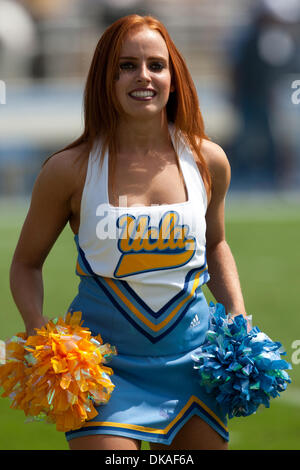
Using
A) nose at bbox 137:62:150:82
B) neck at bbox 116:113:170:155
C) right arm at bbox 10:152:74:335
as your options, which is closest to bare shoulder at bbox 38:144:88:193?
right arm at bbox 10:152:74:335

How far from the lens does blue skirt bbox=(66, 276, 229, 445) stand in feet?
9.14

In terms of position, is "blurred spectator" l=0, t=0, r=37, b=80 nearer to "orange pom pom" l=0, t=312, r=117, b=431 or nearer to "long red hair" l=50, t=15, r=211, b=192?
"long red hair" l=50, t=15, r=211, b=192

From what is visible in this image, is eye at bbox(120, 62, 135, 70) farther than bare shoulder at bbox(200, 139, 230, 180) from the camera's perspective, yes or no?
No

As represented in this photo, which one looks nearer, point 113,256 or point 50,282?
point 113,256

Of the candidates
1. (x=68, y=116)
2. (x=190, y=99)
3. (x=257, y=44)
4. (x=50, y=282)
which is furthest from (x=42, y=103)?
(x=190, y=99)

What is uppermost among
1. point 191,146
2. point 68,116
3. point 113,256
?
point 68,116

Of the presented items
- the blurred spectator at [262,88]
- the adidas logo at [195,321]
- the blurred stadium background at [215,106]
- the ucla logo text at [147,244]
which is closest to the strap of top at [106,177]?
the ucla logo text at [147,244]

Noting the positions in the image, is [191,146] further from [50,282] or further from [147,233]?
[50,282]

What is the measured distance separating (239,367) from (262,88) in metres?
25.0

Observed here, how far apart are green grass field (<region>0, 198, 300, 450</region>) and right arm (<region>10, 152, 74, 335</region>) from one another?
2.71 ft

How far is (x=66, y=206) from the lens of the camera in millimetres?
2887

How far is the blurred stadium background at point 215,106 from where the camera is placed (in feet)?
42.3

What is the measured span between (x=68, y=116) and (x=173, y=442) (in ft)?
96.0

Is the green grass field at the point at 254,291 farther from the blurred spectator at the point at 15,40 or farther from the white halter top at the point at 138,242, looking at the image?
the blurred spectator at the point at 15,40
